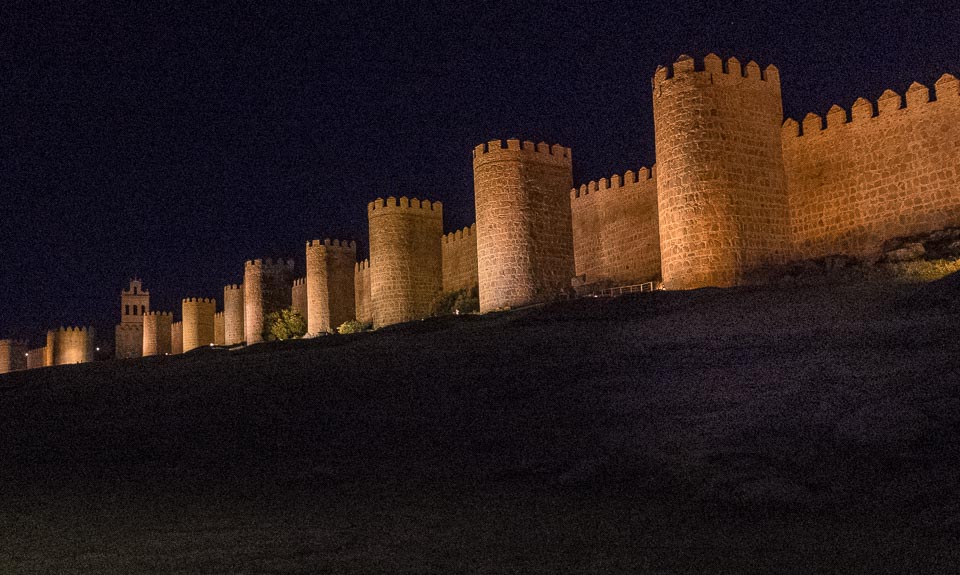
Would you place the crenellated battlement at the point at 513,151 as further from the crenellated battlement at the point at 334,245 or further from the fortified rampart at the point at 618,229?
the crenellated battlement at the point at 334,245

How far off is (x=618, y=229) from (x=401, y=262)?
30.4ft

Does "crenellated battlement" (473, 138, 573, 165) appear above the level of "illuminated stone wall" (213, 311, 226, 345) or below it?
above

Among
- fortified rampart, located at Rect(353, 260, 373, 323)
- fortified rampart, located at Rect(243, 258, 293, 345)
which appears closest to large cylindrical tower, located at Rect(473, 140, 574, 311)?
fortified rampart, located at Rect(353, 260, 373, 323)

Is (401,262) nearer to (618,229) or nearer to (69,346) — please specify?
(618,229)

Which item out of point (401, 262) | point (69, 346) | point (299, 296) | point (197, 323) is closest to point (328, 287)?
point (299, 296)

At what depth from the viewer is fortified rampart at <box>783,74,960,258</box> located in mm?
16672

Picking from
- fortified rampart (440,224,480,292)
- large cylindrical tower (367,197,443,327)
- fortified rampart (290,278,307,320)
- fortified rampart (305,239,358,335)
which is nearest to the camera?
fortified rampart (440,224,480,292)

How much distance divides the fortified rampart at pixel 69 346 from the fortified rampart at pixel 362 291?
24.5 metres

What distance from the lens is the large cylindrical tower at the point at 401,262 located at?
30594 mm

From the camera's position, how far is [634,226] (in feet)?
77.3

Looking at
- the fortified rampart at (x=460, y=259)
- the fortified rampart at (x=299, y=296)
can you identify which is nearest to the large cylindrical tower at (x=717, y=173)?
the fortified rampart at (x=460, y=259)

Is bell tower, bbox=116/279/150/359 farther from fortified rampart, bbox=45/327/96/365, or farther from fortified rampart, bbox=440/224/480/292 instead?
fortified rampart, bbox=440/224/480/292

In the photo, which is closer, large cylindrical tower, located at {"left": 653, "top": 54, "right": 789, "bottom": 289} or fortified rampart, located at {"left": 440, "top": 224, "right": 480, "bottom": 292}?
large cylindrical tower, located at {"left": 653, "top": 54, "right": 789, "bottom": 289}

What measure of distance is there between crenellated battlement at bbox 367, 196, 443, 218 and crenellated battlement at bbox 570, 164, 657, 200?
7217mm
